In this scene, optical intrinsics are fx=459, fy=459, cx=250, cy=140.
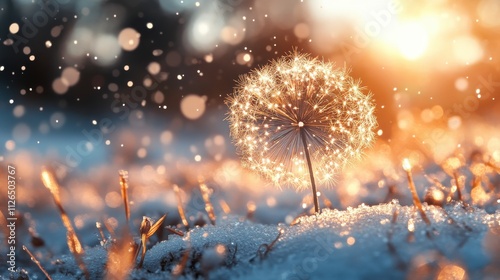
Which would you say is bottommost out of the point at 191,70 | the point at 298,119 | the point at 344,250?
the point at 344,250

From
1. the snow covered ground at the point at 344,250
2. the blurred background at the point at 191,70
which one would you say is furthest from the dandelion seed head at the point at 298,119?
the blurred background at the point at 191,70

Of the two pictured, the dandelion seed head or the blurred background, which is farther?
the blurred background

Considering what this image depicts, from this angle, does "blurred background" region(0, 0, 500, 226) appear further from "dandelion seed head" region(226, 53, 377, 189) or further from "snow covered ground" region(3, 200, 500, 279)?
"snow covered ground" region(3, 200, 500, 279)

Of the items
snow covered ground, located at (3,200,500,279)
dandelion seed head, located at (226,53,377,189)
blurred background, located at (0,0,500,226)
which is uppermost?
blurred background, located at (0,0,500,226)

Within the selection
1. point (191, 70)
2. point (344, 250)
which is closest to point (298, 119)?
point (344, 250)

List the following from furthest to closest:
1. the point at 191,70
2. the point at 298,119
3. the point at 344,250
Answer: the point at 191,70 → the point at 298,119 → the point at 344,250

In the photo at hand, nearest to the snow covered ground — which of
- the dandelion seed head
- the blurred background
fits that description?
the dandelion seed head

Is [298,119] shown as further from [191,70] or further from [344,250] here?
[191,70]
